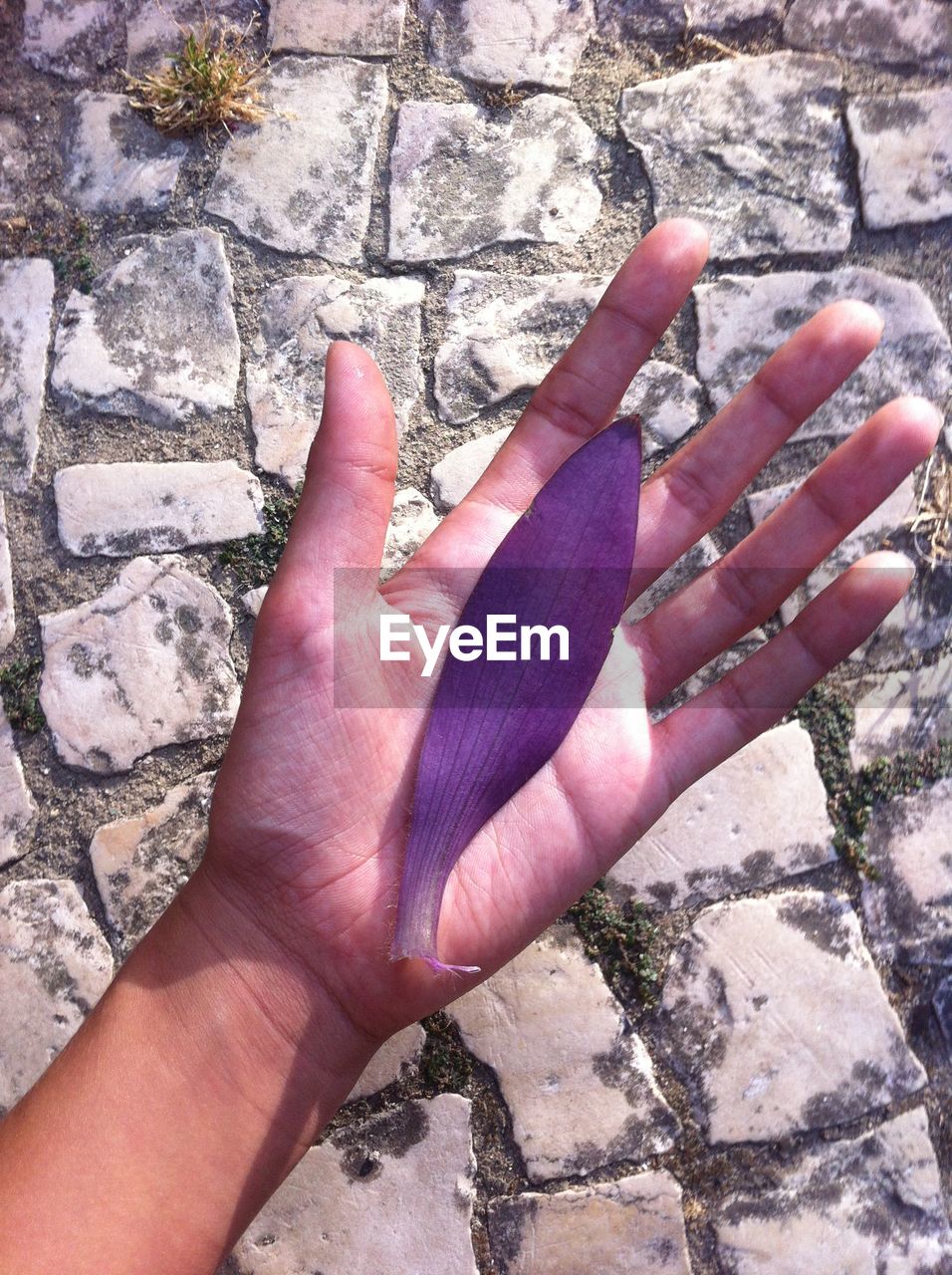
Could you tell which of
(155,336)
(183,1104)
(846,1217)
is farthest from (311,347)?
(846,1217)

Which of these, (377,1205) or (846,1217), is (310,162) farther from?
(846,1217)

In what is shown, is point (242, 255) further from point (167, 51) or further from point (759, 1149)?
point (759, 1149)

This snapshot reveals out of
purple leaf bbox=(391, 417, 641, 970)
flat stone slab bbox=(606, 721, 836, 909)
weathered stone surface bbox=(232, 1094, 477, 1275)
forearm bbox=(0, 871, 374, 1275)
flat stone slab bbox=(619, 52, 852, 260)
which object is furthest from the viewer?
flat stone slab bbox=(619, 52, 852, 260)

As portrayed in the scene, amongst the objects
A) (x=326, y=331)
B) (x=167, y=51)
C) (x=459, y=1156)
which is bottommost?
(x=459, y=1156)

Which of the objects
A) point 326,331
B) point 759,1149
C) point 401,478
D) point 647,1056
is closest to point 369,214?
point 326,331

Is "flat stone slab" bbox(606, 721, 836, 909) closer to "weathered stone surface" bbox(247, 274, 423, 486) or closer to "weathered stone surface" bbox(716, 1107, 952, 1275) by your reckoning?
"weathered stone surface" bbox(716, 1107, 952, 1275)

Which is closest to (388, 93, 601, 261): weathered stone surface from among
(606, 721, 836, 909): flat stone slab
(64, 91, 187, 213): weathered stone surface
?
(64, 91, 187, 213): weathered stone surface
